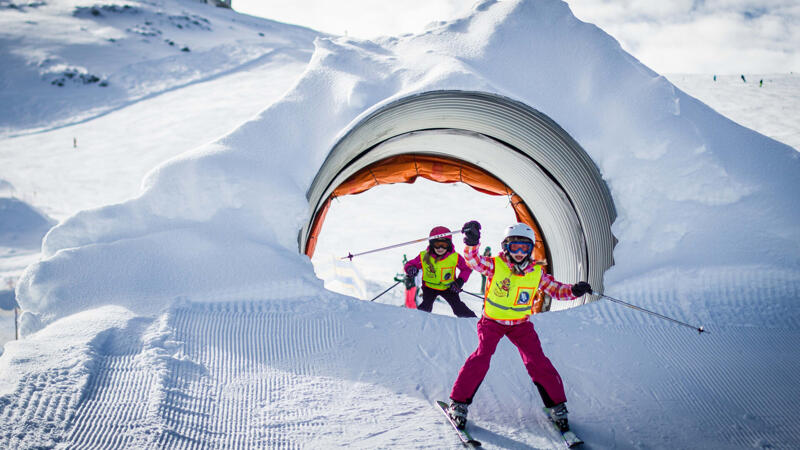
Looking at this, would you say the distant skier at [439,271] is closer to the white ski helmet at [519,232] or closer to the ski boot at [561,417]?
the white ski helmet at [519,232]

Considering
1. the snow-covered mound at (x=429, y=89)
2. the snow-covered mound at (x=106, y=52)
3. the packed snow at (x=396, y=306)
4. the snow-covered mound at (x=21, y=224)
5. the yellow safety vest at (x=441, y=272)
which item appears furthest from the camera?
the snow-covered mound at (x=106, y=52)

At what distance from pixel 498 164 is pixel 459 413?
5171mm

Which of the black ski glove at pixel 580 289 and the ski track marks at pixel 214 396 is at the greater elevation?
the black ski glove at pixel 580 289

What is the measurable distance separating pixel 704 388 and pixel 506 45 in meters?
3.58

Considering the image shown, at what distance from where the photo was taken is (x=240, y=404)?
252cm

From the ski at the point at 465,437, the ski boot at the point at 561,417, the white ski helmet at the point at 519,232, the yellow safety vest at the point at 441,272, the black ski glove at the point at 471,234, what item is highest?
the white ski helmet at the point at 519,232

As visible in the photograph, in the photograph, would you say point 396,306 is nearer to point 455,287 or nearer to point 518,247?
point 518,247

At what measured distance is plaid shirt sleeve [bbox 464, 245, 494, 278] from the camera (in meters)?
2.86

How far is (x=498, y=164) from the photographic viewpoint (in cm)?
706

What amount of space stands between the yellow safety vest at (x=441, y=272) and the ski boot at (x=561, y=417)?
3.09 meters

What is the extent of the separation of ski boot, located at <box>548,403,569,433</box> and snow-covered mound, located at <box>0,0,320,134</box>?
69.5 feet

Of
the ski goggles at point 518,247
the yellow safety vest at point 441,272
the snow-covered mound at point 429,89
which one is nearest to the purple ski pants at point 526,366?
the ski goggles at point 518,247

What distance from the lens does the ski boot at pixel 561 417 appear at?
249cm

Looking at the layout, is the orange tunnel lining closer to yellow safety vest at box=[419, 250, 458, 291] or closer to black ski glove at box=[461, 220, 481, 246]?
→ yellow safety vest at box=[419, 250, 458, 291]
